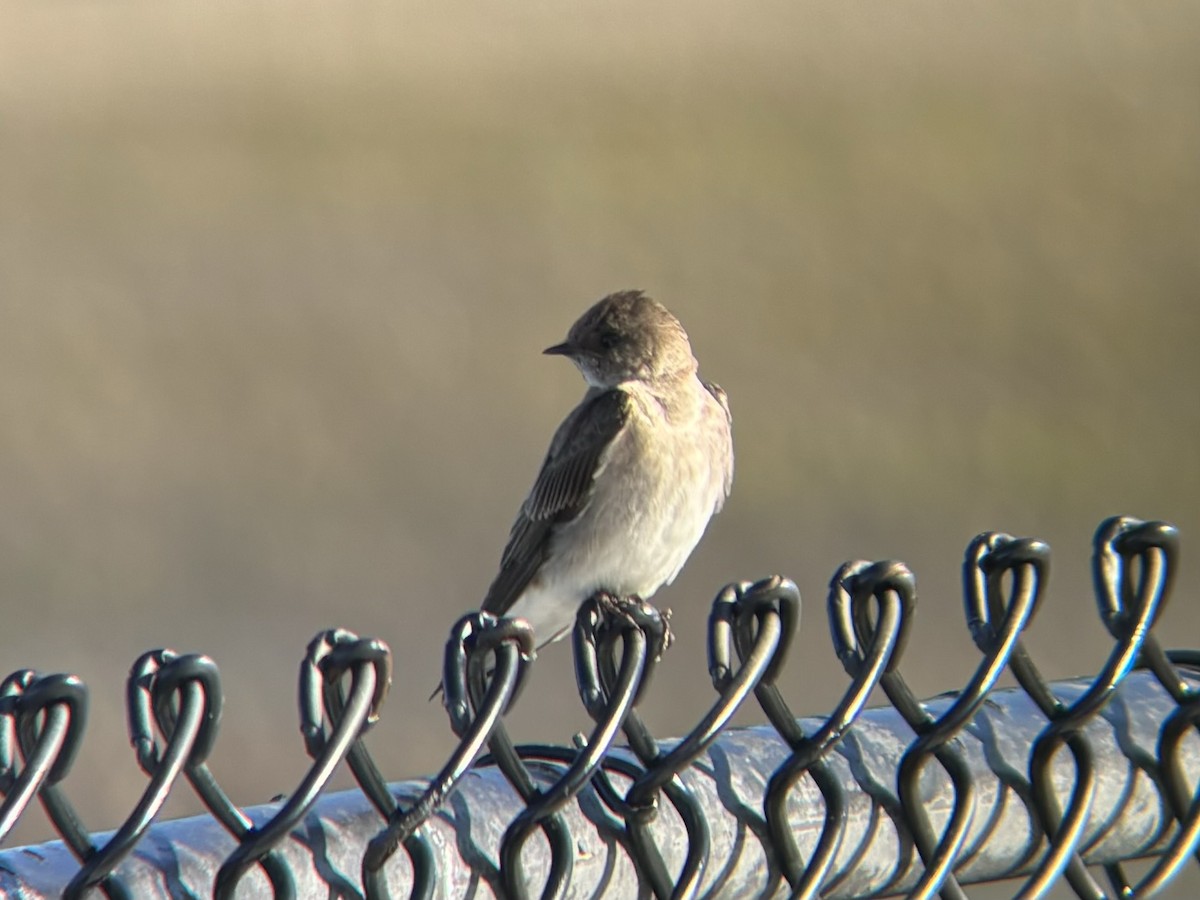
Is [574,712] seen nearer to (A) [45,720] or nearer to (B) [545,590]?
(B) [545,590]

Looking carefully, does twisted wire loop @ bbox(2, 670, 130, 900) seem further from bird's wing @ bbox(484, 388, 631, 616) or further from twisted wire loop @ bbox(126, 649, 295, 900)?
bird's wing @ bbox(484, 388, 631, 616)

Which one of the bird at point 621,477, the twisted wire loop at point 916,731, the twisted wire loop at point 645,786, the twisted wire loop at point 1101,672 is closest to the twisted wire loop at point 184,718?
the twisted wire loop at point 645,786

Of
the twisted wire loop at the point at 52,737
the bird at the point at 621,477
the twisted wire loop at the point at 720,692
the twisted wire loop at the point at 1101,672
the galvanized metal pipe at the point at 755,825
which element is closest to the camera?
the twisted wire loop at the point at 52,737

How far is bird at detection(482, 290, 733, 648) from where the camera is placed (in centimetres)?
347

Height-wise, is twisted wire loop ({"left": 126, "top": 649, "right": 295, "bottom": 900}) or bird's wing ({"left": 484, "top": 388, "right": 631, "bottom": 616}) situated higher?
bird's wing ({"left": 484, "top": 388, "right": 631, "bottom": 616})

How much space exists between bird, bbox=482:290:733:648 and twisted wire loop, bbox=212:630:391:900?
7.40 ft

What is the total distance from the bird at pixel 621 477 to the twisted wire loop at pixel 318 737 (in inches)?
88.8

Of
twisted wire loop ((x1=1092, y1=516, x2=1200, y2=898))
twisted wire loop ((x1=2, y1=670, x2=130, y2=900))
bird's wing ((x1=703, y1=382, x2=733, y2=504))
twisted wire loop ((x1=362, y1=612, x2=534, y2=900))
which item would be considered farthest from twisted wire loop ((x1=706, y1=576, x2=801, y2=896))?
bird's wing ((x1=703, y1=382, x2=733, y2=504))

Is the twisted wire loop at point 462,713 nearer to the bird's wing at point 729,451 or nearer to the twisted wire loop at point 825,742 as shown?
the twisted wire loop at point 825,742

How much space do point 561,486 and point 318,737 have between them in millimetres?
2411

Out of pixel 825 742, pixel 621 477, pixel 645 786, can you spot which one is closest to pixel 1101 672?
pixel 825 742

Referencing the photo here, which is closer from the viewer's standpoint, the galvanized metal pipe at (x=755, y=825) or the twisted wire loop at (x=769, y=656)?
the galvanized metal pipe at (x=755, y=825)

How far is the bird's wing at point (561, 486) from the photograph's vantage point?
3.53 metres

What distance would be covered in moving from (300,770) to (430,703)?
0.48 metres
